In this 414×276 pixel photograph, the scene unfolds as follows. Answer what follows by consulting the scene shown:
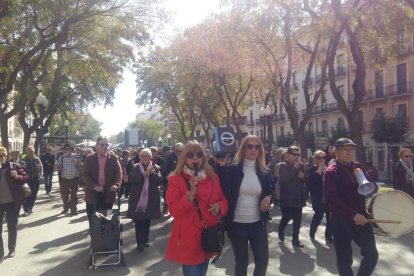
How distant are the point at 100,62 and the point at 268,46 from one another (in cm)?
706

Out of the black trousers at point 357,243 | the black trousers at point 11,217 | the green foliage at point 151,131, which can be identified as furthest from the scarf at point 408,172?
the green foliage at point 151,131

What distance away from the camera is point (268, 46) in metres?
19.6

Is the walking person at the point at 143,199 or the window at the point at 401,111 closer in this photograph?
the walking person at the point at 143,199

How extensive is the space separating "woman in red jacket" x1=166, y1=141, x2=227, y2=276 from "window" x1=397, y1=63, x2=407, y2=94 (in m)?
33.3

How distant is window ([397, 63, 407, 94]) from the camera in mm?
33781

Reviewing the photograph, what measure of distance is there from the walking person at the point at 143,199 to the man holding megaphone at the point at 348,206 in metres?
3.35

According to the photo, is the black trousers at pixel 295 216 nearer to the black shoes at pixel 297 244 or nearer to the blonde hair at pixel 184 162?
the black shoes at pixel 297 244

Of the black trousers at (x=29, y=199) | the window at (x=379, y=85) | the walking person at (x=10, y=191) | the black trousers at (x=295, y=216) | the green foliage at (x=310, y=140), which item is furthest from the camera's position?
the green foliage at (x=310, y=140)

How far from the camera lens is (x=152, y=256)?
6.79 meters

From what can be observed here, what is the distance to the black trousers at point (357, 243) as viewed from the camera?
14.3 feet

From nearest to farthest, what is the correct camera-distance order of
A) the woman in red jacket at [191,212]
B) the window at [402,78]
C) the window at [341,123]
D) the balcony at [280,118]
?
1. the woman in red jacket at [191,212]
2. the window at [402,78]
3. the window at [341,123]
4. the balcony at [280,118]

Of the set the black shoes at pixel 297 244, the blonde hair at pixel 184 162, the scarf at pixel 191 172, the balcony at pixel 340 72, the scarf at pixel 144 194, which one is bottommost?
the black shoes at pixel 297 244

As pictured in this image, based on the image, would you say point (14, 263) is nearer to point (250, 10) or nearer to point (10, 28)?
point (10, 28)

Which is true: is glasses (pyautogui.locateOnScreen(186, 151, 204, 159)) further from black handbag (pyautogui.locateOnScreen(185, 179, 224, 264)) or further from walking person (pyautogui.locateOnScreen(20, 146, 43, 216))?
walking person (pyautogui.locateOnScreen(20, 146, 43, 216))
